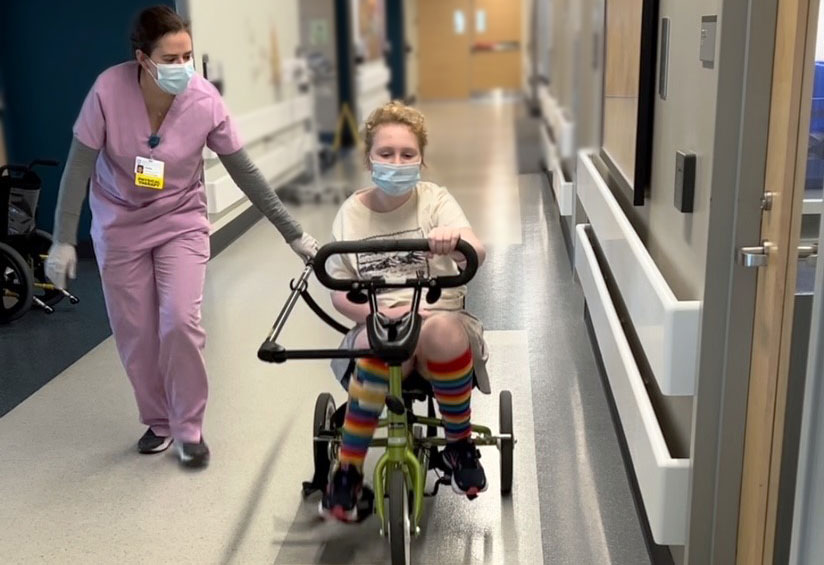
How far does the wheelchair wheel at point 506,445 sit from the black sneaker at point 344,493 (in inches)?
16.1

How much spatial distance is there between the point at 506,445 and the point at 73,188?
144 centimetres

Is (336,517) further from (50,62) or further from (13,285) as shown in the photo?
(50,62)

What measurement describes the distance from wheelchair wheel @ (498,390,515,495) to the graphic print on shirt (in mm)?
480

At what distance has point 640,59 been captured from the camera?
7.79 feet

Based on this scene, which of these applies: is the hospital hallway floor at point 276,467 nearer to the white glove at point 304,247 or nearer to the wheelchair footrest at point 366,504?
the wheelchair footrest at point 366,504

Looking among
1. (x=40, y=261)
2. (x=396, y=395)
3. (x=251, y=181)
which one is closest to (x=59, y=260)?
(x=251, y=181)

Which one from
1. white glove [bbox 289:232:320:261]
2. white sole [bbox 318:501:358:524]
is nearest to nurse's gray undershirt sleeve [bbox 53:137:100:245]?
white glove [bbox 289:232:320:261]

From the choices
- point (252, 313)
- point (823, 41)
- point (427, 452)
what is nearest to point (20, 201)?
point (252, 313)

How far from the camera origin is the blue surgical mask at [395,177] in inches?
83.5

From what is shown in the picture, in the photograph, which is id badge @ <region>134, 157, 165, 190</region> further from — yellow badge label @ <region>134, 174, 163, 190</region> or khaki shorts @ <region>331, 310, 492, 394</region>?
khaki shorts @ <region>331, 310, 492, 394</region>

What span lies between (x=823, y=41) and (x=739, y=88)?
18 cm

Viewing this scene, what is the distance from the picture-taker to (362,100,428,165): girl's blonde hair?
7.08 feet

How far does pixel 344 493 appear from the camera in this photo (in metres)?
2.15

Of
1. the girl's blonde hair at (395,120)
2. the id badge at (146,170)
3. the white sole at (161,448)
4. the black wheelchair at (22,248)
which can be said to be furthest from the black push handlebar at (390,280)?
the black wheelchair at (22,248)
